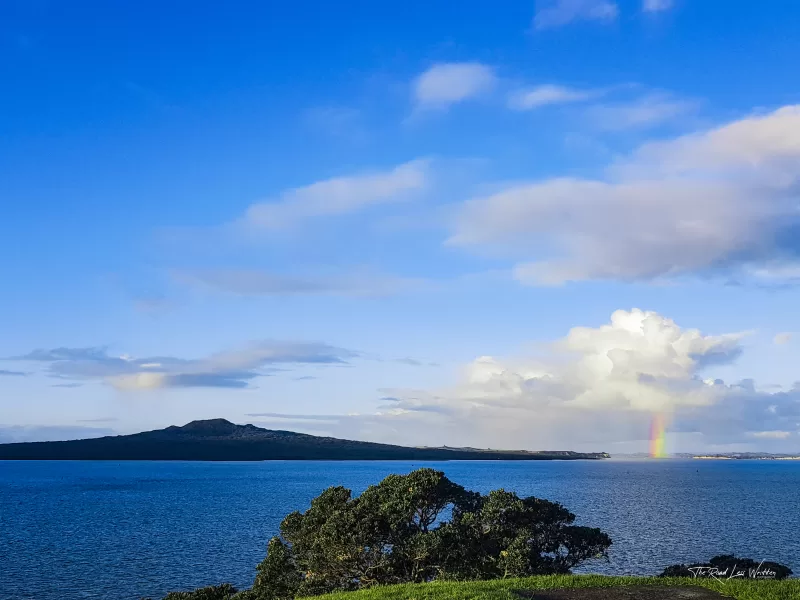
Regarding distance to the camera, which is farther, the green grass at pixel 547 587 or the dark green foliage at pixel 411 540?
the dark green foliage at pixel 411 540

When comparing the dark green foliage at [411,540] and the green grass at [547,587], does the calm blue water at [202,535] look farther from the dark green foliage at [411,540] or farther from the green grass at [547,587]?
the green grass at [547,587]

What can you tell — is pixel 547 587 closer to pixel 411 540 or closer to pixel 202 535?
pixel 411 540

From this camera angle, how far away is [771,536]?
285 ft

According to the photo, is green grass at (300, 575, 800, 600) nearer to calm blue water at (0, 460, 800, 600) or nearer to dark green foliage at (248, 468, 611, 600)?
dark green foliage at (248, 468, 611, 600)

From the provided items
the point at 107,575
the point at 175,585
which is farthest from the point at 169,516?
the point at 175,585

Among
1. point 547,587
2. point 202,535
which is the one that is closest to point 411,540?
point 547,587

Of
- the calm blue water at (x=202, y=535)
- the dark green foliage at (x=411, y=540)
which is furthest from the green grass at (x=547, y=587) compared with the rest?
the calm blue water at (x=202, y=535)

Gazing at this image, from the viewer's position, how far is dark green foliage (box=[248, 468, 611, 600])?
3372 cm

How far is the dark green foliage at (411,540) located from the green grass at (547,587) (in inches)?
411

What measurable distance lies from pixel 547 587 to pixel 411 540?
531 inches

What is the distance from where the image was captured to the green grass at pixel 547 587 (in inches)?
760

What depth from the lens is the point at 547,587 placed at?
70.2 ft

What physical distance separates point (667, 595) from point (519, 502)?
1687 cm

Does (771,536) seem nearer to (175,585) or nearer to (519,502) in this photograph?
(519,502)
